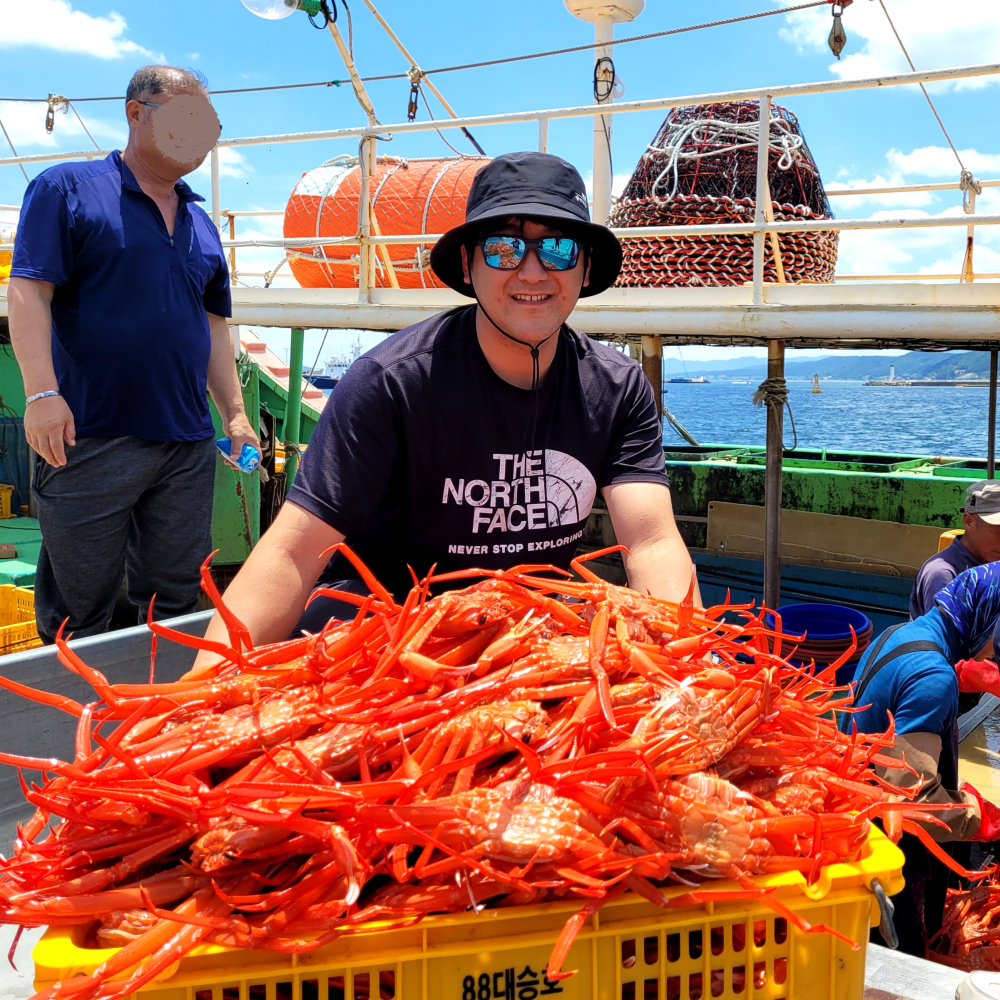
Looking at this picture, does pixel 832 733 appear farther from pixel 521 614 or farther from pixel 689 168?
pixel 689 168

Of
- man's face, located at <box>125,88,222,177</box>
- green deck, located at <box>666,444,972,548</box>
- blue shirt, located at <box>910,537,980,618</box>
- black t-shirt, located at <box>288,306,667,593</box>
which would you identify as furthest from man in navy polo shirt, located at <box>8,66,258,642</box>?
green deck, located at <box>666,444,972,548</box>

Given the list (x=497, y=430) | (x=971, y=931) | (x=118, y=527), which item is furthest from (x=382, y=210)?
(x=971, y=931)

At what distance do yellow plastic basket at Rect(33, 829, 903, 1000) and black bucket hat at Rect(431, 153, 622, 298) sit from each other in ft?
4.61

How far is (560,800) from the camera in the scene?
1.08 meters

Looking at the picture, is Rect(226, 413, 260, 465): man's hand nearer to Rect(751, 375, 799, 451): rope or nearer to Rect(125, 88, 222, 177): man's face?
Rect(125, 88, 222, 177): man's face

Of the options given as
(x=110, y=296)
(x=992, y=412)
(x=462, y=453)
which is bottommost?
(x=462, y=453)

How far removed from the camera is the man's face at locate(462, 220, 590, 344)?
198 cm

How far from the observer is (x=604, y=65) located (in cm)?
608

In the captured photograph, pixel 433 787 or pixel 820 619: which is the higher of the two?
pixel 433 787

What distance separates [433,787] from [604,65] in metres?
6.09

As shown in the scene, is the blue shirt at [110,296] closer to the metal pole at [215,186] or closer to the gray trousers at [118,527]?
the gray trousers at [118,527]

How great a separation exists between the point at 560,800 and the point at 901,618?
7.38m

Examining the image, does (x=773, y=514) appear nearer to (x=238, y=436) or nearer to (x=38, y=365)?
(x=238, y=436)

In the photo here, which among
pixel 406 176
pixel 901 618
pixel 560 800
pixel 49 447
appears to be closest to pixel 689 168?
pixel 406 176
